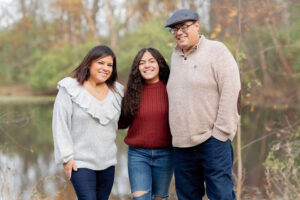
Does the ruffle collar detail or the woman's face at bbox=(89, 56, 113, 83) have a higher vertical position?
the woman's face at bbox=(89, 56, 113, 83)

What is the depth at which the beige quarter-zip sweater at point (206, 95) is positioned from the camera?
2404mm

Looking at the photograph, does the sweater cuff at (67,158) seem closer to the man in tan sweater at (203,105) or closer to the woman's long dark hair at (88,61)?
the woman's long dark hair at (88,61)

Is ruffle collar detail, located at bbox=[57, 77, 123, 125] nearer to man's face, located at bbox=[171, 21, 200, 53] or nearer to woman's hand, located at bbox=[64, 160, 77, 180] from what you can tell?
woman's hand, located at bbox=[64, 160, 77, 180]

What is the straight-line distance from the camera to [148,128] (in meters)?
2.74

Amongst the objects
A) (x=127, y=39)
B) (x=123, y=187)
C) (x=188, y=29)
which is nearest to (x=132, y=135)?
(x=188, y=29)

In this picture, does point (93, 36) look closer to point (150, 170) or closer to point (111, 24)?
point (111, 24)

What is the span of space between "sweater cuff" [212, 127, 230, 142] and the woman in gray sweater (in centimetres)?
66

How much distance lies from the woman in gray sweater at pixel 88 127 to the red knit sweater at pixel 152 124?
0.22 meters

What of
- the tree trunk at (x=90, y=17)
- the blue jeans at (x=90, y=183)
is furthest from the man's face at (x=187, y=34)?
the tree trunk at (x=90, y=17)

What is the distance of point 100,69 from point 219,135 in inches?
34.7

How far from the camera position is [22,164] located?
640 centimetres

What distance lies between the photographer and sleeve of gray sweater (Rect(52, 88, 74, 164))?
7.77 feet

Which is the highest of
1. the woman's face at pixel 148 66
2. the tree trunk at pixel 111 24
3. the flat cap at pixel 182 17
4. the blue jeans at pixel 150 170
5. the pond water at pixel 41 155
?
the tree trunk at pixel 111 24

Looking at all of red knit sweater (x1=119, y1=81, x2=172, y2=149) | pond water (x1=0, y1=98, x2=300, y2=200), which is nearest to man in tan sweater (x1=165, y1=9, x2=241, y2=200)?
red knit sweater (x1=119, y1=81, x2=172, y2=149)
